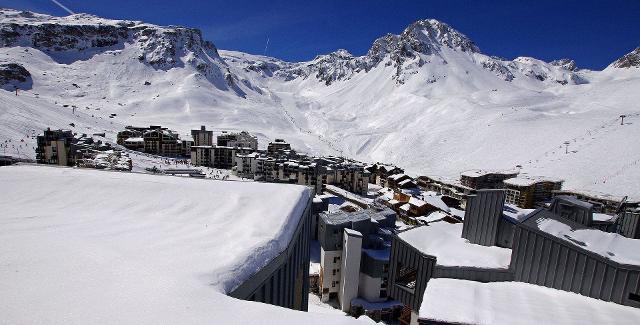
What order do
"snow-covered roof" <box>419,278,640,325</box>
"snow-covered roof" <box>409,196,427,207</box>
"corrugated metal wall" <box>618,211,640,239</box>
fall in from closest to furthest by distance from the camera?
1. "snow-covered roof" <box>419,278,640,325</box>
2. "corrugated metal wall" <box>618,211,640,239</box>
3. "snow-covered roof" <box>409,196,427,207</box>

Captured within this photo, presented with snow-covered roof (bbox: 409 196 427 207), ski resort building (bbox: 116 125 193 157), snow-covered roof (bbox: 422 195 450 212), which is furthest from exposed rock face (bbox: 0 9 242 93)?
snow-covered roof (bbox: 409 196 427 207)

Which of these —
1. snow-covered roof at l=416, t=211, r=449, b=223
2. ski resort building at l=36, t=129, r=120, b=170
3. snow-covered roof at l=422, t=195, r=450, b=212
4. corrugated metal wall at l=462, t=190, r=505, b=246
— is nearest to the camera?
corrugated metal wall at l=462, t=190, r=505, b=246

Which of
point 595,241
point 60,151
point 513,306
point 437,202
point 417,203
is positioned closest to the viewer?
point 513,306

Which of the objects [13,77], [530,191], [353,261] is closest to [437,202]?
[530,191]

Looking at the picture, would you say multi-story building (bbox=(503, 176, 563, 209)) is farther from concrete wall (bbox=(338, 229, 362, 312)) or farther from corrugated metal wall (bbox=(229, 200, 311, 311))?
corrugated metal wall (bbox=(229, 200, 311, 311))

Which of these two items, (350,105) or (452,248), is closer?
(452,248)

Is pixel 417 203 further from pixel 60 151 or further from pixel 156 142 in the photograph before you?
pixel 156 142

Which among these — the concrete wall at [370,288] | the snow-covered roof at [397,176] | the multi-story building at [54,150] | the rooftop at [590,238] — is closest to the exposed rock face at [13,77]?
the multi-story building at [54,150]
